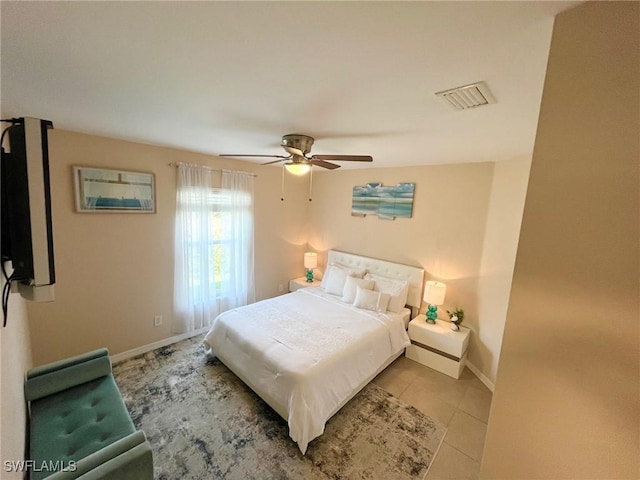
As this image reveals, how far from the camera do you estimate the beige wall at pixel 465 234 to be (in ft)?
8.63

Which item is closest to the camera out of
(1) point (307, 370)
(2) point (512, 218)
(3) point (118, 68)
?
(3) point (118, 68)

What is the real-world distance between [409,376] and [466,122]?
8.81 feet

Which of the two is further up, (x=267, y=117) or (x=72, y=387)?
(x=267, y=117)

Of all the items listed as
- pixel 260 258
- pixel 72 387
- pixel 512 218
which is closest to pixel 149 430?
pixel 72 387

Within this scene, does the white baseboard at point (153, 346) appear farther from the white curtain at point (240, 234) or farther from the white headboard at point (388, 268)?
the white headboard at point (388, 268)

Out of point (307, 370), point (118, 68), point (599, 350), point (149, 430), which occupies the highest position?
point (118, 68)

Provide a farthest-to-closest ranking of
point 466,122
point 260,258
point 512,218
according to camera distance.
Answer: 1. point 260,258
2. point 512,218
3. point 466,122

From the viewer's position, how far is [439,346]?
2928 millimetres

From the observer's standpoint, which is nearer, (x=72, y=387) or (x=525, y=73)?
(x=525, y=73)

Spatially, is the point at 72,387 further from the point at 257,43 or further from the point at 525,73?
the point at 525,73

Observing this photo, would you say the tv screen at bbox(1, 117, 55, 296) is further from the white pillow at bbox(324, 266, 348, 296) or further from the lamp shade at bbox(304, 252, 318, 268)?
the lamp shade at bbox(304, 252, 318, 268)

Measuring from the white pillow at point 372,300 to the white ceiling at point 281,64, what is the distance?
2.03 metres

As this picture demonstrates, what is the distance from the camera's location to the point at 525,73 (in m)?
1.09

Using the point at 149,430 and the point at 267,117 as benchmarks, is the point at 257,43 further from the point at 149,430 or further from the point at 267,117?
the point at 149,430
